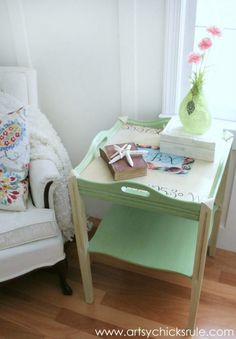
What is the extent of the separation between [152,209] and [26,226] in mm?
536

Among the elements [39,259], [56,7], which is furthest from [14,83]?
[39,259]

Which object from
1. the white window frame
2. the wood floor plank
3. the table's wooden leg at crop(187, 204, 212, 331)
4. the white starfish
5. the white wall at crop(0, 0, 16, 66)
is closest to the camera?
the table's wooden leg at crop(187, 204, 212, 331)

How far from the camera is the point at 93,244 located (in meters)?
1.43

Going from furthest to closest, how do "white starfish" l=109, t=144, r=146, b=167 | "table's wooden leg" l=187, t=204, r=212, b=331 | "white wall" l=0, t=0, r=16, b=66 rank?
"white wall" l=0, t=0, r=16, b=66, "white starfish" l=109, t=144, r=146, b=167, "table's wooden leg" l=187, t=204, r=212, b=331

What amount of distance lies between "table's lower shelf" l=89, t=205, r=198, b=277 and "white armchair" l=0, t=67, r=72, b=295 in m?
0.19

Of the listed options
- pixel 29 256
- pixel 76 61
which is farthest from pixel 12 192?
pixel 76 61

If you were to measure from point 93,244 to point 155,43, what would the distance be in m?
0.88

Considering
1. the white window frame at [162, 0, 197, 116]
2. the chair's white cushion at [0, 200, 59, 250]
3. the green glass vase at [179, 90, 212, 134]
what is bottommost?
the chair's white cushion at [0, 200, 59, 250]

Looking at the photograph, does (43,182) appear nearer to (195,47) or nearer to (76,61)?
(76,61)

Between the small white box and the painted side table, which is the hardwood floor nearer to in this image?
the painted side table

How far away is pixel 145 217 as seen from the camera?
5.13 feet

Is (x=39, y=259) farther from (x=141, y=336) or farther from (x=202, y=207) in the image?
(x=202, y=207)

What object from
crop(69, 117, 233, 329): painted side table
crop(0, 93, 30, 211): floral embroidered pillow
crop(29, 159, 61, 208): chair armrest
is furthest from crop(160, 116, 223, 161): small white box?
crop(0, 93, 30, 211): floral embroidered pillow

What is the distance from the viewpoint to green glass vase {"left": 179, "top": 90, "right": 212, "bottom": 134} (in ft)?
4.27
